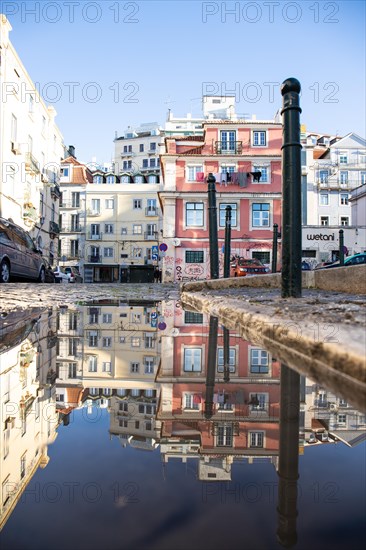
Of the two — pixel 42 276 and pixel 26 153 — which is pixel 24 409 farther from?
pixel 26 153

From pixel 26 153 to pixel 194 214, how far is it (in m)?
10.5

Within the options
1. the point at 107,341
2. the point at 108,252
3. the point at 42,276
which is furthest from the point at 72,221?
the point at 107,341

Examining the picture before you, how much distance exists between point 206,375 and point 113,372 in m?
0.38

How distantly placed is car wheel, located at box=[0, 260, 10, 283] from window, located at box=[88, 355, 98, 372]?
345 inches

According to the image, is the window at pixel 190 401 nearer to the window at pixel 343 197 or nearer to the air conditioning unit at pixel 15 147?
the air conditioning unit at pixel 15 147

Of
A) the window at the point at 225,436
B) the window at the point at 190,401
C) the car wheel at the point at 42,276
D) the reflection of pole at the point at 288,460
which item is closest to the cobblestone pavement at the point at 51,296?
the window at the point at 190,401

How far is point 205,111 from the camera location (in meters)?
56.7

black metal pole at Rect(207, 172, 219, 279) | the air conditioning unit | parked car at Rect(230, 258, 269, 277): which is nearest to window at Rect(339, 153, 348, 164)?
parked car at Rect(230, 258, 269, 277)

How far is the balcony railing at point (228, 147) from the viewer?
1171 inches

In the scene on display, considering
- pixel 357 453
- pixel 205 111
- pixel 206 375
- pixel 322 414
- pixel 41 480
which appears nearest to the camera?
pixel 41 480

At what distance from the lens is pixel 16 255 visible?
11.1 meters

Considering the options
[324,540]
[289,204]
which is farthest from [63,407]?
[289,204]

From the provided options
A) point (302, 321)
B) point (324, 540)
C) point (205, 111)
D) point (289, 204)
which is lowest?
point (324, 540)

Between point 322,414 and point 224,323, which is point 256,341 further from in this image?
point 322,414
